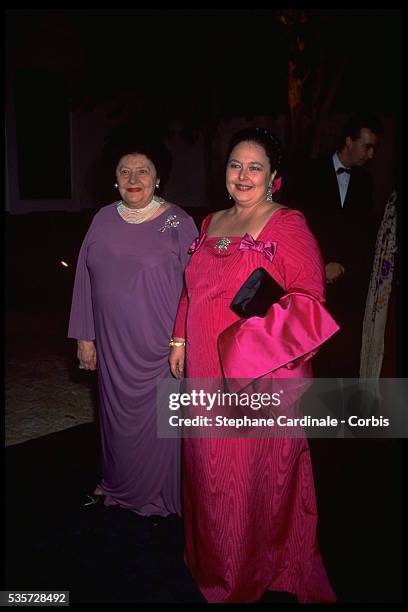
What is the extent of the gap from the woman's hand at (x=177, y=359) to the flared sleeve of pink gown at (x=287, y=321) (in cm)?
51

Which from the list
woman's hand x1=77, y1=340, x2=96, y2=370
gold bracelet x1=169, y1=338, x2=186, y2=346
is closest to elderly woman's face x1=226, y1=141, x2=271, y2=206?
gold bracelet x1=169, y1=338, x2=186, y2=346

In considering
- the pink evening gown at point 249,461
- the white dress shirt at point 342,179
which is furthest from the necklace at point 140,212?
the white dress shirt at point 342,179

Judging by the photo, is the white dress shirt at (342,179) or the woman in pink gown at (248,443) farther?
the white dress shirt at (342,179)

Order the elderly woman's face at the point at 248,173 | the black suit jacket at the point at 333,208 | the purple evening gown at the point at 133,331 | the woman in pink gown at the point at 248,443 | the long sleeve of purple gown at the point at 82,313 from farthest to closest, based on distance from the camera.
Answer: the black suit jacket at the point at 333,208, the long sleeve of purple gown at the point at 82,313, the purple evening gown at the point at 133,331, the elderly woman's face at the point at 248,173, the woman in pink gown at the point at 248,443

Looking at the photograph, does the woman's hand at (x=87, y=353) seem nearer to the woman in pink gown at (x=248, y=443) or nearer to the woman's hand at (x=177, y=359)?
the woman's hand at (x=177, y=359)

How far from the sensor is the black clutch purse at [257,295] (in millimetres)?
1966

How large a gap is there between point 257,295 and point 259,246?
186 mm

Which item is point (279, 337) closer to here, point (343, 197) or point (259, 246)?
point (259, 246)

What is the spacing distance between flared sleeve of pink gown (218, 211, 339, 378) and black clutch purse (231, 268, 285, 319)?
29mm

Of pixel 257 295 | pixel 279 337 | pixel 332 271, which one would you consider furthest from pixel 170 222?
pixel 332 271

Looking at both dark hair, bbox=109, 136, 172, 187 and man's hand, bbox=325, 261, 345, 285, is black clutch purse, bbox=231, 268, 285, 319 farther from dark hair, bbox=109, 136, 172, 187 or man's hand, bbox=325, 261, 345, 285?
man's hand, bbox=325, 261, 345, 285

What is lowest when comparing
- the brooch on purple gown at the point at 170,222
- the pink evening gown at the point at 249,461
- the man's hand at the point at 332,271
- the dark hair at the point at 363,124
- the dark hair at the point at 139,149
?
the pink evening gown at the point at 249,461

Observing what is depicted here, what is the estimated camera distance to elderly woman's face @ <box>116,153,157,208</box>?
2715 mm

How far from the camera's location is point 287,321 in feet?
6.33
